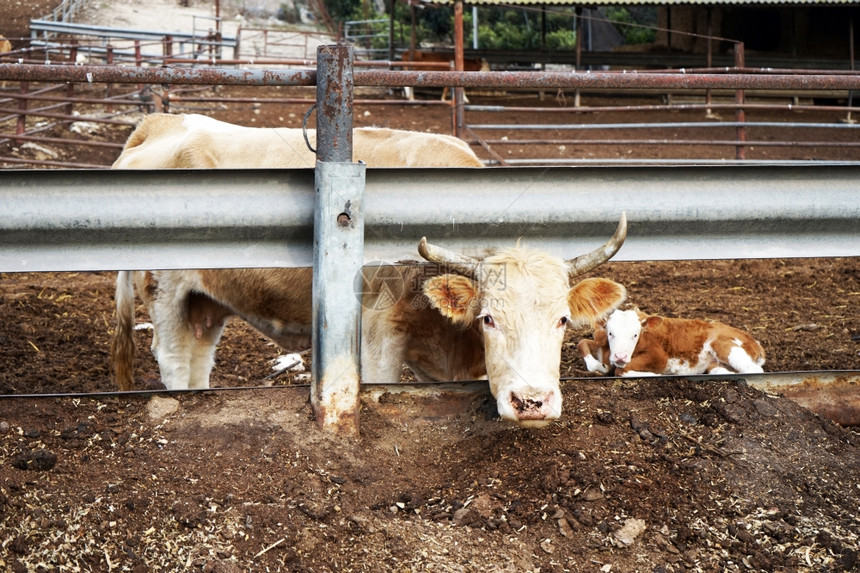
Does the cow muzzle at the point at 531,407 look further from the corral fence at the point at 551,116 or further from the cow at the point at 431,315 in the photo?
the corral fence at the point at 551,116

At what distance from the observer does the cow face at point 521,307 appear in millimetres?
3398

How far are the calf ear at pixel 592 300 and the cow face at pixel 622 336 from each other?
83.6 inches

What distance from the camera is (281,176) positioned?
10.5 feet

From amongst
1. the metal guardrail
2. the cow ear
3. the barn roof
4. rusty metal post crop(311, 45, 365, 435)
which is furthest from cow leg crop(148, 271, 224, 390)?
the barn roof

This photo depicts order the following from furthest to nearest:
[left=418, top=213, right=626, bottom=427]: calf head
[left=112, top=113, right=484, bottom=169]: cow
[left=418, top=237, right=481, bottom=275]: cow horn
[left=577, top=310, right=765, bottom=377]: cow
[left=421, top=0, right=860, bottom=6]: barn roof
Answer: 1. [left=421, top=0, right=860, bottom=6]: barn roof
2. [left=577, top=310, right=765, bottom=377]: cow
3. [left=112, top=113, right=484, bottom=169]: cow
4. [left=418, top=213, right=626, bottom=427]: calf head
5. [left=418, top=237, right=481, bottom=275]: cow horn

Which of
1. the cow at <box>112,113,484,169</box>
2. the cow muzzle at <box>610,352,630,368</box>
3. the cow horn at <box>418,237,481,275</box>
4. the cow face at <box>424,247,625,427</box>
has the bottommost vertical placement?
the cow muzzle at <box>610,352,630,368</box>

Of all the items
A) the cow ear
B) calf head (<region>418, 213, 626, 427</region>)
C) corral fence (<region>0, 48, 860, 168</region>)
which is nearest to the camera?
calf head (<region>418, 213, 626, 427</region>)

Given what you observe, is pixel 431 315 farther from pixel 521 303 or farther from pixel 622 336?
pixel 622 336

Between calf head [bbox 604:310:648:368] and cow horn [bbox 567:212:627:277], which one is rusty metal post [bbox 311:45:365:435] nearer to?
cow horn [bbox 567:212:627:277]

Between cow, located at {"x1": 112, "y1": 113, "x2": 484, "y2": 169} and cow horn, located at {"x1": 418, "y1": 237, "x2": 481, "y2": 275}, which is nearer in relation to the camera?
cow horn, located at {"x1": 418, "y1": 237, "x2": 481, "y2": 275}

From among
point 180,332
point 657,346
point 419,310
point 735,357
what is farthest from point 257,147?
point 735,357

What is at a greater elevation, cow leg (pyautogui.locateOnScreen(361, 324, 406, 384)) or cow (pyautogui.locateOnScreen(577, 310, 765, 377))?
cow leg (pyautogui.locateOnScreen(361, 324, 406, 384))

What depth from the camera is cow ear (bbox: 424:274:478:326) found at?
376cm

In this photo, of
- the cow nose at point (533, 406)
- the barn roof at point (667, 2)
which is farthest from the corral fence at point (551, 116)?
the cow nose at point (533, 406)
